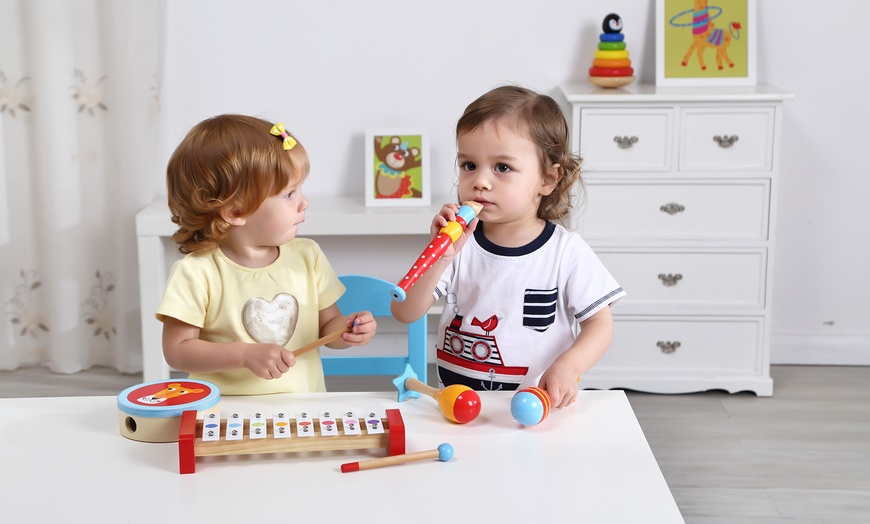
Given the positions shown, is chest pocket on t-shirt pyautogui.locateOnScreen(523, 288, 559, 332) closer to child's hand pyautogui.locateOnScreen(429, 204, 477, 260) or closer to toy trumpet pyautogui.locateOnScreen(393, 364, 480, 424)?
child's hand pyautogui.locateOnScreen(429, 204, 477, 260)

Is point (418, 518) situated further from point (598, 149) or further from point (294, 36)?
point (294, 36)

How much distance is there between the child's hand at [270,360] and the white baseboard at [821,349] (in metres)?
2.34

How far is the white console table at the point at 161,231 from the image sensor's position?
2715 millimetres

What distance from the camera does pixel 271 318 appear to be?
1434 millimetres

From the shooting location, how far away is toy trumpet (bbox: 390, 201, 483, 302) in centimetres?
118

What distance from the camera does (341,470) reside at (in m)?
1.06

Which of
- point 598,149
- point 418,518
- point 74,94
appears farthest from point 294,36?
point 418,518

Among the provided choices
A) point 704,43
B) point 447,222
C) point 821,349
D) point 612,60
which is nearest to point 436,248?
point 447,222

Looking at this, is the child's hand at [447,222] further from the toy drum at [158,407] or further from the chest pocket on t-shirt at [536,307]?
the toy drum at [158,407]

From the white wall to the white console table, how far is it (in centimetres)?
32

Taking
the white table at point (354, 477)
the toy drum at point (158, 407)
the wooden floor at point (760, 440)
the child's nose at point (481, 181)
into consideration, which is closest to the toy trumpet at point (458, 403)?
the white table at point (354, 477)

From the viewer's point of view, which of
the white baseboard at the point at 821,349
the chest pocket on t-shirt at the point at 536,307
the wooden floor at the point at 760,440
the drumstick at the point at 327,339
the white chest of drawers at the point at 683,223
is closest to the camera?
the drumstick at the point at 327,339

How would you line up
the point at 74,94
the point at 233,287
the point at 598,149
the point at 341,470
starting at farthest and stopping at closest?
the point at 74,94 → the point at 598,149 → the point at 233,287 → the point at 341,470

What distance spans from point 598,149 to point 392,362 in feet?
4.17
